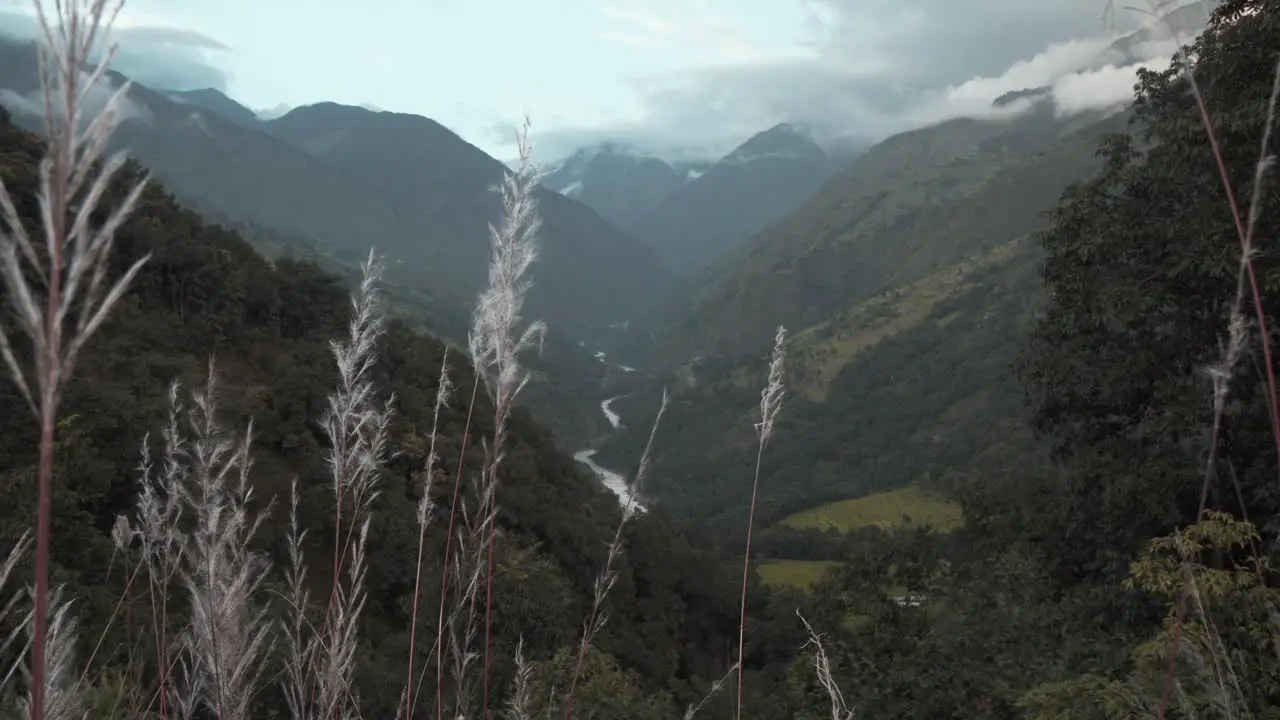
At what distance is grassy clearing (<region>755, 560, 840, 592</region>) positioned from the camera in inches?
2340

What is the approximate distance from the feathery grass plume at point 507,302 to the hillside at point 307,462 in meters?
10.7

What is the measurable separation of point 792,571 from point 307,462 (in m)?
47.3

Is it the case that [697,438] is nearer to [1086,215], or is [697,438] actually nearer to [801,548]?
[801,548]

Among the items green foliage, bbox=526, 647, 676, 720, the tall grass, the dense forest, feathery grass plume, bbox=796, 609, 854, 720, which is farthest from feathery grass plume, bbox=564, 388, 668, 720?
green foliage, bbox=526, 647, 676, 720

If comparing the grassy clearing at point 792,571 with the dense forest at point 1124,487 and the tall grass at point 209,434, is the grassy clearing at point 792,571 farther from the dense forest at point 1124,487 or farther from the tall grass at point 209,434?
the tall grass at point 209,434

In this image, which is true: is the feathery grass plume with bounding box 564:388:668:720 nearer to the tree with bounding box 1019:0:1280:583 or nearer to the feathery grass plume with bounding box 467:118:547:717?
the feathery grass plume with bounding box 467:118:547:717

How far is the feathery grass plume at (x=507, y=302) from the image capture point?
232cm

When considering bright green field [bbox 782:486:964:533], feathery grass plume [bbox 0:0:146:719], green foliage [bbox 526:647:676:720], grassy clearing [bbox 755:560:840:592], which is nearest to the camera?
feathery grass plume [bbox 0:0:146:719]

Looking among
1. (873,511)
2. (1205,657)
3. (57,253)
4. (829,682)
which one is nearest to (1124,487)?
(1205,657)

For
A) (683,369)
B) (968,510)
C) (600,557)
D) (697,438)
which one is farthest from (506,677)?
(683,369)

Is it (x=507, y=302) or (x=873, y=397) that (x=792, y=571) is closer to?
(x=507, y=302)

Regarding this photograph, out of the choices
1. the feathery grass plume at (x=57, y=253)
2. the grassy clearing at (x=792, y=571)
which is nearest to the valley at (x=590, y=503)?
the feathery grass plume at (x=57, y=253)

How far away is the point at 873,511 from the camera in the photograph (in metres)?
85.8

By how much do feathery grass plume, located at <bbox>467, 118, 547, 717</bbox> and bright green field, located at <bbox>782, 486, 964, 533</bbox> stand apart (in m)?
79.9
